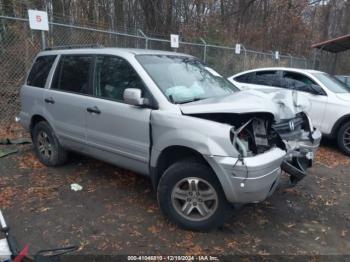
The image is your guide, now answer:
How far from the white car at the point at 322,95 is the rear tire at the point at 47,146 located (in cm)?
324

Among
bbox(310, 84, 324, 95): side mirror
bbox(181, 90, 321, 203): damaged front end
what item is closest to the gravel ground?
bbox(181, 90, 321, 203): damaged front end

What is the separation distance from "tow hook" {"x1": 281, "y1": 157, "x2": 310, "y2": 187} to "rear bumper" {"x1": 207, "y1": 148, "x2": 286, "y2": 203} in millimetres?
323

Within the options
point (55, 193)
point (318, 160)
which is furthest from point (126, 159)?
point (318, 160)

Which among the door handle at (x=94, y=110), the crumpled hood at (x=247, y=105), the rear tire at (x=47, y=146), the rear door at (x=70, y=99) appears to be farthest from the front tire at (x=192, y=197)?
the rear tire at (x=47, y=146)

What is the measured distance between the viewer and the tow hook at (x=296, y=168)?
12.4ft

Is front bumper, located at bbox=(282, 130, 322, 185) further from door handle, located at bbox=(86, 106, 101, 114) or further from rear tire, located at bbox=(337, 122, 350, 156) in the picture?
rear tire, located at bbox=(337, 122, 350, 156)

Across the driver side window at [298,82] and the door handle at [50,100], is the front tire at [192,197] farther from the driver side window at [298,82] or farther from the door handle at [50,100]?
the driver side window at [298,82]

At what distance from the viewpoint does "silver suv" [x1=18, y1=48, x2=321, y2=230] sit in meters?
3.44

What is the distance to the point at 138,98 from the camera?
12.5 feet

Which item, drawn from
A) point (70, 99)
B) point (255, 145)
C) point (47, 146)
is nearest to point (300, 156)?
point (255, 145)

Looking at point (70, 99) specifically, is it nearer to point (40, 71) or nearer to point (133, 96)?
point (40, 71)

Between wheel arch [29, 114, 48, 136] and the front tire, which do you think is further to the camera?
→ wheel arch [29, 114, 48, 136]

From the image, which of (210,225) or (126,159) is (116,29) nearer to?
(126,159)

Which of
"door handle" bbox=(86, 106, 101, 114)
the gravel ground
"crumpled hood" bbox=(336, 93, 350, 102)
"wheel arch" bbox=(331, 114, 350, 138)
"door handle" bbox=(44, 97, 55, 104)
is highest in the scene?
"door handle" bbox=(86, 106, 101, 114)
